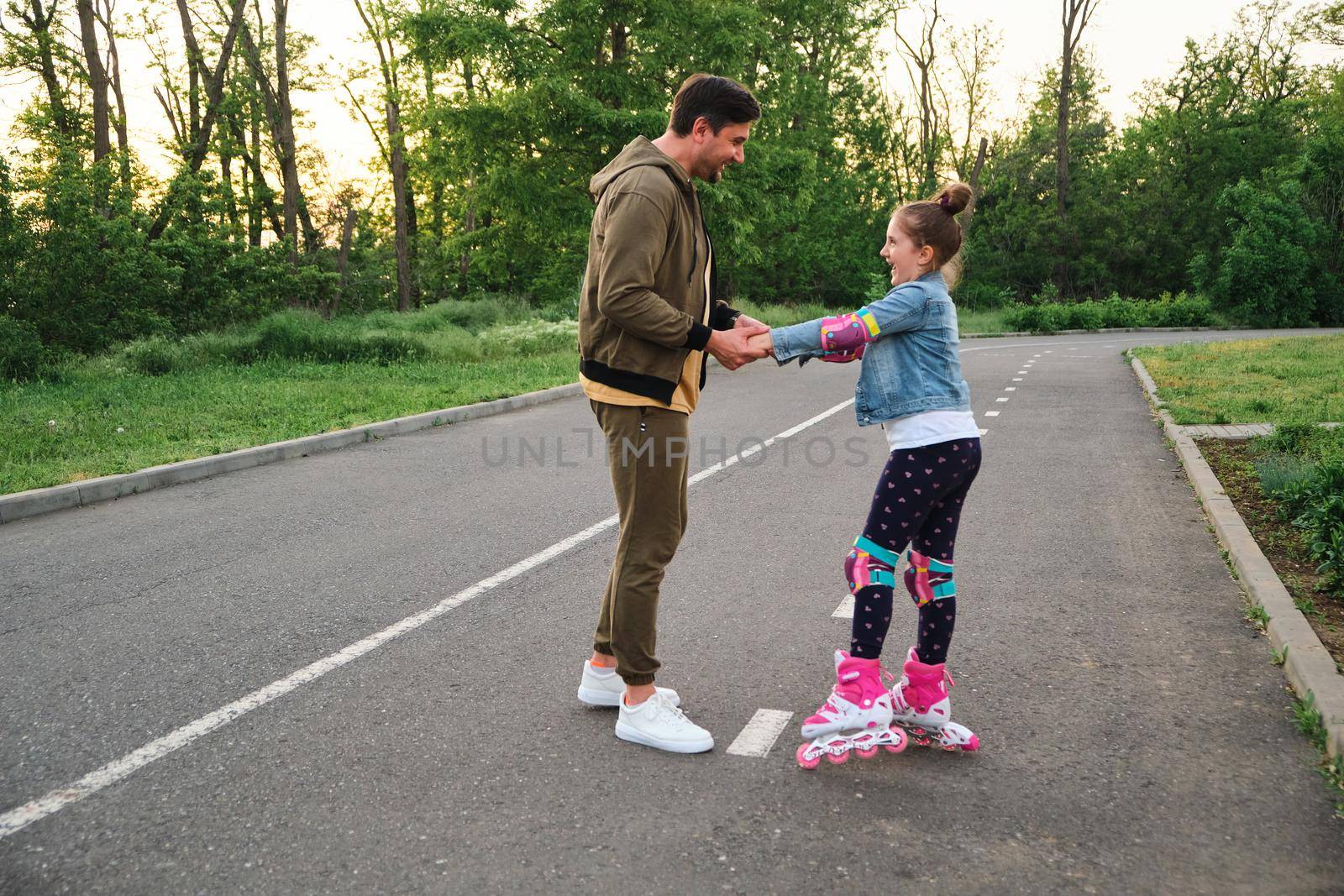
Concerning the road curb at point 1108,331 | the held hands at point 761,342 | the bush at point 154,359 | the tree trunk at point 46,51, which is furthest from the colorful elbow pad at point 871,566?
the road curb at point 1108,331

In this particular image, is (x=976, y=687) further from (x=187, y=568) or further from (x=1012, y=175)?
(x=1012, y=175)

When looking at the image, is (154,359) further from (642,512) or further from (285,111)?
(285,111)

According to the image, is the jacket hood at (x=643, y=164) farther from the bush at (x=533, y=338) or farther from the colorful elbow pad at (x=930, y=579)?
the bush at (x=533, y=338)

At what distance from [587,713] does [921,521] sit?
1.43 metres

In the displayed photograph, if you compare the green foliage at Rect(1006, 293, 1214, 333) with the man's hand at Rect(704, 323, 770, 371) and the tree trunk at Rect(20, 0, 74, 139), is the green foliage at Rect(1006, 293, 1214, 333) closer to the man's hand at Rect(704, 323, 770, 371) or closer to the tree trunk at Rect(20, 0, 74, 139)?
the tree trunk at Rect(20, 0, 74, 139)

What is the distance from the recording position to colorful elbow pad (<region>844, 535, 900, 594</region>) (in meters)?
3.33

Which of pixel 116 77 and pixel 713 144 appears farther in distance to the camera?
pixel 116 77

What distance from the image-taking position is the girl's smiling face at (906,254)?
3.29 metres

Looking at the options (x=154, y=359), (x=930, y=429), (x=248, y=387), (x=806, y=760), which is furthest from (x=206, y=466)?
(x=154, y=359)

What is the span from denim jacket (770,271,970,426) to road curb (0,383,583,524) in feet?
21.5

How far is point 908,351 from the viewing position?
3.31 metres

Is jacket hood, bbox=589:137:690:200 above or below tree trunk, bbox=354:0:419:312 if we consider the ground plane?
below

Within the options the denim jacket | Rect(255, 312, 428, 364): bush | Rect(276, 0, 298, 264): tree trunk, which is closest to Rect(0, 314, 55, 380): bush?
Rect(255, 312, 428, 364): bush

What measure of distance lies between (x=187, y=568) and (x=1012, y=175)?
170ft
